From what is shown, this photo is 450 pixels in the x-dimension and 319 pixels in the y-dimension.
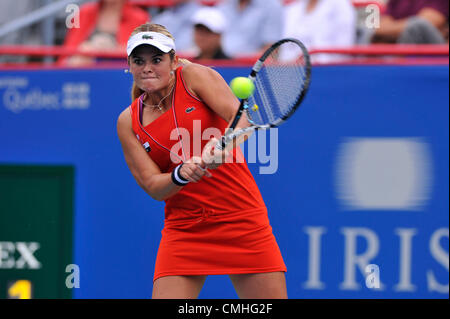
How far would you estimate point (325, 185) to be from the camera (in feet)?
15.5

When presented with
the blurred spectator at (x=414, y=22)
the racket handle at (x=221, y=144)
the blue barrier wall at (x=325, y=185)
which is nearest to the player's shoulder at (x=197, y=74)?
the racket handle at (x=221, y=144)

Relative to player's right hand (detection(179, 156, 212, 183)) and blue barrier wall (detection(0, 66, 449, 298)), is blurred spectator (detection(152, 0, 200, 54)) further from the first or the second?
player's right hand (detection(179, 156, 212, 183))

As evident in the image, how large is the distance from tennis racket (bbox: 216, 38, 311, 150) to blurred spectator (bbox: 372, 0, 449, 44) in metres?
1.91

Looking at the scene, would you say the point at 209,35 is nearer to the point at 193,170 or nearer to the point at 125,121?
the point at 125,121

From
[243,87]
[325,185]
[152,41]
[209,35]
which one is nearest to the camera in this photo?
[243,87]

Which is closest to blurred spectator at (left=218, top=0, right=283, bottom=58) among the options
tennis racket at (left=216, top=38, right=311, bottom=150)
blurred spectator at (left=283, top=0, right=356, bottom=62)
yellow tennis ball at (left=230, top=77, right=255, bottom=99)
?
blurred spectator at (left=283, top=0, right=356, bottom=62)

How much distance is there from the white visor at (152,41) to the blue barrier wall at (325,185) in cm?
144

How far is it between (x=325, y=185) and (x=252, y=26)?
1.56 meters

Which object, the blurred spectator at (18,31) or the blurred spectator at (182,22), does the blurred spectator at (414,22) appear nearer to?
the blurred spectator at (182,22)

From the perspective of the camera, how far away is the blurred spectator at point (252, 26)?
567 cm

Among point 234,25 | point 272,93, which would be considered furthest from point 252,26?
point 272,93

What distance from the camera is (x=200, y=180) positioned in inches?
134

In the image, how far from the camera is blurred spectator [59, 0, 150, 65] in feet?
18.7
